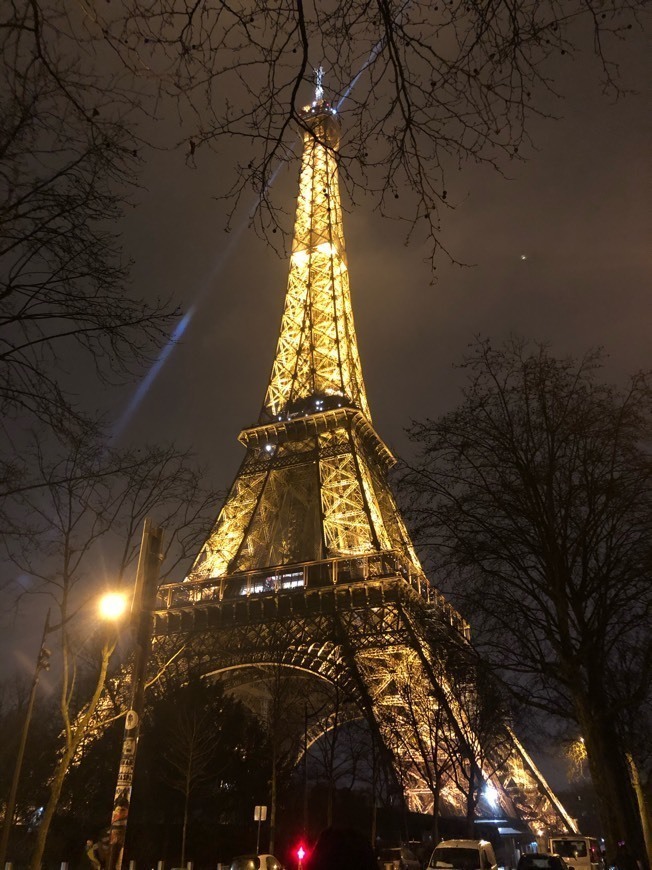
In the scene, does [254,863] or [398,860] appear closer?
[254,863]

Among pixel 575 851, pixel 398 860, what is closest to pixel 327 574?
pixel 398 860

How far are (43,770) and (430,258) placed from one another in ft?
111

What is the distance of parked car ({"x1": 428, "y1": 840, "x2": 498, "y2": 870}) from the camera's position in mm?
14047

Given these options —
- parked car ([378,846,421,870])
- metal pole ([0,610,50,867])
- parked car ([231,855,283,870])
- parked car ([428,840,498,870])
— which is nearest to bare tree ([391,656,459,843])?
parked car ([378,846,421,870])

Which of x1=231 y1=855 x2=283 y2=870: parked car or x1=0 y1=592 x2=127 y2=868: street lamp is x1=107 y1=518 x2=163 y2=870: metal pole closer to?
x1=0 y1=592 x2=127 y2=868: street lamp

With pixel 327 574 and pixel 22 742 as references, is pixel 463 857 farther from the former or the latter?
pixel 327 574

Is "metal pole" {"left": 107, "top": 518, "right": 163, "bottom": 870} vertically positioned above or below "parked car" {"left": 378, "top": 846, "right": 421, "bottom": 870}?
above

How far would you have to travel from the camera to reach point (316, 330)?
48.6 m

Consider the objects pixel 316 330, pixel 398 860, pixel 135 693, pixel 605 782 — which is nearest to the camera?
pixel 135 693

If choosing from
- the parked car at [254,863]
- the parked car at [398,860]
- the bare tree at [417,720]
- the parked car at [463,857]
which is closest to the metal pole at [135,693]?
the parked car at [463,857]

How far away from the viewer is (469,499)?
12516 mm

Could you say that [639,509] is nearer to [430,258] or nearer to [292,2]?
[430,258]

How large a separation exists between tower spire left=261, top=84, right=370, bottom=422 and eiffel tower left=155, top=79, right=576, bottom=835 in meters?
0.12

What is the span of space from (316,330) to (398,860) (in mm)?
34458
